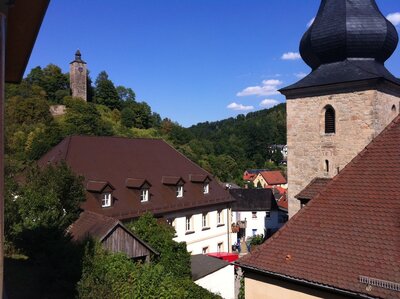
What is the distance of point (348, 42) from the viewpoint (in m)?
15.8

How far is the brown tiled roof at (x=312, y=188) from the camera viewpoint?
14560mm

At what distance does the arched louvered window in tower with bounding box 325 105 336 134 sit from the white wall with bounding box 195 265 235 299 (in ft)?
23.7

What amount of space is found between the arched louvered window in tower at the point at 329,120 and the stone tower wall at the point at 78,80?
66196 millimetres

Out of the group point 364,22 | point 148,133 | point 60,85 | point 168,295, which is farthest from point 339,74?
point 60,85

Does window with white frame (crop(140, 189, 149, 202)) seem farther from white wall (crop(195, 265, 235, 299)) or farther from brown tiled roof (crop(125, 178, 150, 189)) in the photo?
white wall (crop(195, 265, 235, 299))

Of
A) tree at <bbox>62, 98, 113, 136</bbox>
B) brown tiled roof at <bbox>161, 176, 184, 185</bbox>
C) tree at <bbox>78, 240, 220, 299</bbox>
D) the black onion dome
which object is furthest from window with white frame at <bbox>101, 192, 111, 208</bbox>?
tree at <bbox>62, 98, 113, 136</bbox>

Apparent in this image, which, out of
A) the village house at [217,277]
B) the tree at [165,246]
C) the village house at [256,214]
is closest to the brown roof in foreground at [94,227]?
the tree at [165,246]

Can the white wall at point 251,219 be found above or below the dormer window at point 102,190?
below

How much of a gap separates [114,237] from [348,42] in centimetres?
1210

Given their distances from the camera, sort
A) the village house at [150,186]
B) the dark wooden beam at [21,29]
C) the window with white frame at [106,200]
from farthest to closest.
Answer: the village house at [150,186], the window with white frame at [106,200], the dark wooden beam at [21,29]

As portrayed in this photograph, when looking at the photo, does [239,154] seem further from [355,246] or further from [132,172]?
[355,246]

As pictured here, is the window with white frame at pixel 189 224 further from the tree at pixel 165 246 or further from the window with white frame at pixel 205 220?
the tree at pixel 165 246

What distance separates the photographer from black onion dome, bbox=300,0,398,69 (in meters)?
15.7

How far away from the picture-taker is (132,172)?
72.2 ft
